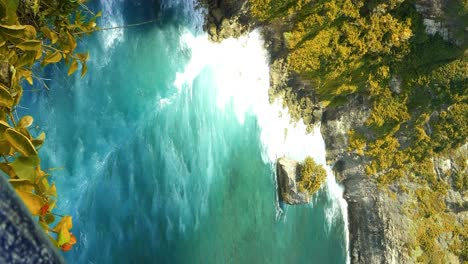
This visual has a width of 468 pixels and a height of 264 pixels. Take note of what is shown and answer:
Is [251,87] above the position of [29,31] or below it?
above

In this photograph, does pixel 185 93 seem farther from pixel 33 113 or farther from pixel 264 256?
pixel 264 256

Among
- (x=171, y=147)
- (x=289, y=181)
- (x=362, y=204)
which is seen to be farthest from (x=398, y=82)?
(x=171, y=147)

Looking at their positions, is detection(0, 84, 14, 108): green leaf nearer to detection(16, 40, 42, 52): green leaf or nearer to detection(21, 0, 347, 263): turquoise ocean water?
detection(16, 40, 42, 52): green leaf

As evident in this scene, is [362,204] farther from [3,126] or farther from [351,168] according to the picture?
[3,126]

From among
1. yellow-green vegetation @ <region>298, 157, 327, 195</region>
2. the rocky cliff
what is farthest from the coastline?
yellow-green vegetation @ <region>298, 157, 327, 195</region>

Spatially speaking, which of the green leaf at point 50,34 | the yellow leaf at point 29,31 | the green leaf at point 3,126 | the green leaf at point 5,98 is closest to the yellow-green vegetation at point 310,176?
the green leaf at point 50,34
